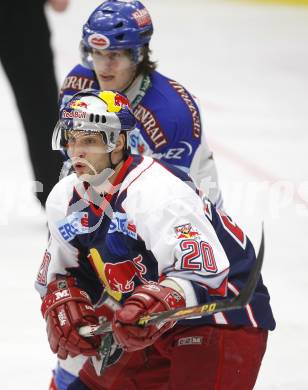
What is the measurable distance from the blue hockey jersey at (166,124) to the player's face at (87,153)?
1.03 metres

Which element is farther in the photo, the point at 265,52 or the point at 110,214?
the point at 265,52

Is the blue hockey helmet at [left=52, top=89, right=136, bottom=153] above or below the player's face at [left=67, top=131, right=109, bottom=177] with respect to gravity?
above

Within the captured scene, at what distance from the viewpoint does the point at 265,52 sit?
25.5 ft

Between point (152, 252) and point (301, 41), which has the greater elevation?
point (152, 252)

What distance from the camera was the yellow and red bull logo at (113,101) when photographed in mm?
2727

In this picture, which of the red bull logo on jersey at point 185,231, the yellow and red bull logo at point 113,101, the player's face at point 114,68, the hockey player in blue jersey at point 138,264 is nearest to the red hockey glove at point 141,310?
the hockey player in blue jersey at point 138,264

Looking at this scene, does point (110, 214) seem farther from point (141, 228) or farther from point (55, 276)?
point (55, 276)

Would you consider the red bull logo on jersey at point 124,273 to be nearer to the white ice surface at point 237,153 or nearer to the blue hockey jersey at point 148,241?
the blue hockey jersey at point 148,241

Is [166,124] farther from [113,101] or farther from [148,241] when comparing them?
[148,241]

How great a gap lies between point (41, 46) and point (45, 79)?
0.15m

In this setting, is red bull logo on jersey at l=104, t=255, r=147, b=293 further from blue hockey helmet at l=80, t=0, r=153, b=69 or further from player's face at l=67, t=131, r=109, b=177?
blue hockey helmet at l=80, t=0, r=153, b=69

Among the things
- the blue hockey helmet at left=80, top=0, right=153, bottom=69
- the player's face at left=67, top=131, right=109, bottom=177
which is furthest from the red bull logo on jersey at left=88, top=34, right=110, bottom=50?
the player's face at left=67, top=131, right=109, bottom=177

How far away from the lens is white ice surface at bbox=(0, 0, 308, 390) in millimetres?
4008

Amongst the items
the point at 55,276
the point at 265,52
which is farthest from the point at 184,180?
the point at 265,52
